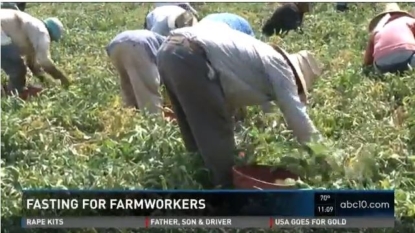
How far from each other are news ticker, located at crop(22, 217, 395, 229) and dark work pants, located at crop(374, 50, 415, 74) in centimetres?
135

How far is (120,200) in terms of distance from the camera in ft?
11.0

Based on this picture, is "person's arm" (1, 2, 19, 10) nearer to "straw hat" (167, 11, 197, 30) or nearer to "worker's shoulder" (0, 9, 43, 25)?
"worker's shoulder" (0, 9, 43, 25)

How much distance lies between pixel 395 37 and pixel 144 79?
1242 mm

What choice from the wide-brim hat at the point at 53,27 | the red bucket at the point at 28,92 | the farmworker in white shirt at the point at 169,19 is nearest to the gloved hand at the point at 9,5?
the wide-brim hat at the point at 53,27

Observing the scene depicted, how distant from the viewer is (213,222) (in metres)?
3.29

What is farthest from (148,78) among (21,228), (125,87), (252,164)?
(21,228)

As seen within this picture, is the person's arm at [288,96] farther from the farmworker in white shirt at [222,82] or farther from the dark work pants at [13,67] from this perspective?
the dark work pants at [13,67]

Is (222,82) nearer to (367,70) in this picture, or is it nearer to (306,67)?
(306,67)

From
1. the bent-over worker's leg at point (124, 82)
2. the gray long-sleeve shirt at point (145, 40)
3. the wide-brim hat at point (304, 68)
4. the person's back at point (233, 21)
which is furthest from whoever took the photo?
the bent-over worker's leg at point (124, 82)

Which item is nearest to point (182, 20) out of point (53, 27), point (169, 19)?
point (169, 19)

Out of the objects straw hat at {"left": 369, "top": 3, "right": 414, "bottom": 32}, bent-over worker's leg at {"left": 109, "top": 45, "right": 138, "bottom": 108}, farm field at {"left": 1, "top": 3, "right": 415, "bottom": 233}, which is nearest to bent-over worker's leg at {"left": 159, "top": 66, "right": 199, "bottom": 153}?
farm field at {"left": 1, "top": 3, "right": 415, "bottom": 233}

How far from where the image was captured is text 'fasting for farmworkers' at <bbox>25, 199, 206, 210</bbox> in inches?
131

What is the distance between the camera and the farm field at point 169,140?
3467mm

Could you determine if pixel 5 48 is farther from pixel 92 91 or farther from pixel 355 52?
pixel 355 52
